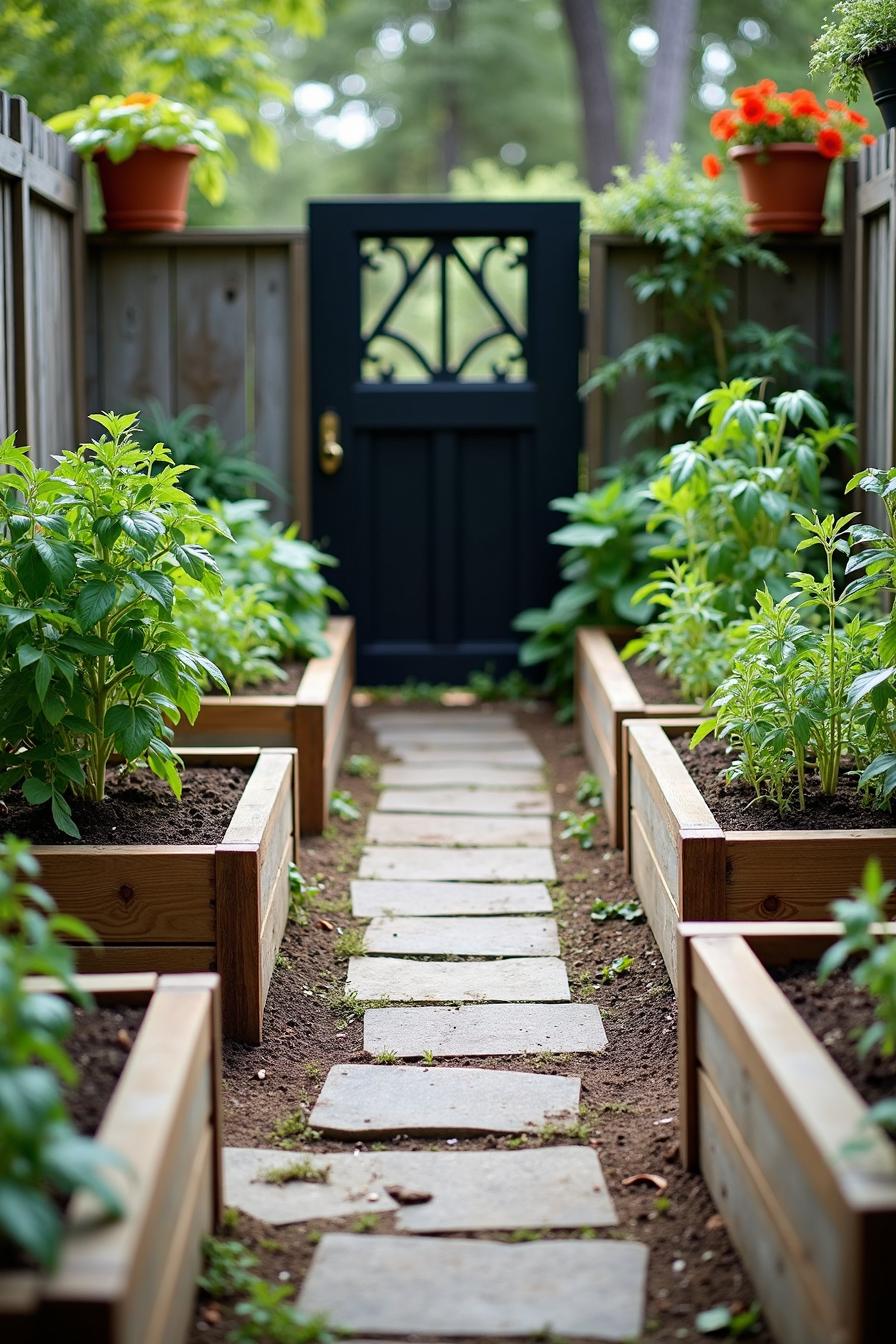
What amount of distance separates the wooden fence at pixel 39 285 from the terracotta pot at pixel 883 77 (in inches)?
94.8

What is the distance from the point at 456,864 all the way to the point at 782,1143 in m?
2.44

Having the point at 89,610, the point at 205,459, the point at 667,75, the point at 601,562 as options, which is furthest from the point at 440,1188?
the point at 667,75

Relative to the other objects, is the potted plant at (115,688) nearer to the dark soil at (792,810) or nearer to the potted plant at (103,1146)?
the potted plant at (103,1146)

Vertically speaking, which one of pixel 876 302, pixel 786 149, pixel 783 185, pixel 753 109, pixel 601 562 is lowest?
pixel 601 562

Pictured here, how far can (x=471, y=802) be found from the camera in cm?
489

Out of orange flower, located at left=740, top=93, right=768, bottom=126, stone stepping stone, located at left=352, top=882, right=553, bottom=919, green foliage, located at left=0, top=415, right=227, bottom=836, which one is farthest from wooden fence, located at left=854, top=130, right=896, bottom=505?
green foliage, located at left=0, top=415, right=227, bottom=836

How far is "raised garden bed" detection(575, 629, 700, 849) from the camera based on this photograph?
13.9 ft

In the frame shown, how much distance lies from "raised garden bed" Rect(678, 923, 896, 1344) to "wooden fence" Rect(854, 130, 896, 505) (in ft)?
8.79

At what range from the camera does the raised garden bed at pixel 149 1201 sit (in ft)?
4.91

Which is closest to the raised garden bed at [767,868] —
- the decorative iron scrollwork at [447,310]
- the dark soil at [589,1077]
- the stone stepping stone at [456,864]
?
the dark soil at [589,1077]

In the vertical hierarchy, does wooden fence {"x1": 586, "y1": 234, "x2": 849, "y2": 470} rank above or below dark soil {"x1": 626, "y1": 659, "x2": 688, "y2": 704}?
above

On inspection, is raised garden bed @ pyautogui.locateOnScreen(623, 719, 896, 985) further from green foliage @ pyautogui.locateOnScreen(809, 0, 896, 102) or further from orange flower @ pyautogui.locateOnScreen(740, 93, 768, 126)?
orange flower @ pyautogui.locateOnScreen(740, 93, 768, 126)

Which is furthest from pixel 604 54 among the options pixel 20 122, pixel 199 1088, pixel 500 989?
pixel 199 1088

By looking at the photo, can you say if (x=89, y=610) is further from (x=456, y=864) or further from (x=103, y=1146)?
(x=456, y=864)
